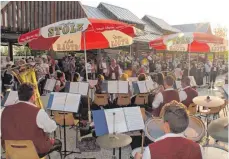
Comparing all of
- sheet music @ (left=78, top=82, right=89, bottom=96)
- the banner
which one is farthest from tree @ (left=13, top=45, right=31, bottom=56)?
the banner

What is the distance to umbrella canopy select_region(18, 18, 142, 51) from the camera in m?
5.49

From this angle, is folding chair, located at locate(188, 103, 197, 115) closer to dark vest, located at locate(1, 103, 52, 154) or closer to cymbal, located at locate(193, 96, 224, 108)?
Answer: cymbal, located at locate(193, 96, 224, 108)

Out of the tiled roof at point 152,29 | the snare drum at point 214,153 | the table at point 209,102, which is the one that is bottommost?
the snare drum at point 214,153

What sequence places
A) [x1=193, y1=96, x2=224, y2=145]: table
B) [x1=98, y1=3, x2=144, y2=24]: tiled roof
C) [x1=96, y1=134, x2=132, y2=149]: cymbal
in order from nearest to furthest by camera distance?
[x1=96, y1=134, x2=132, y2=149]: cymbal < [x1=193, y1=96, x2=224, y2=145]: table < [x1=98, y1=3, x2=144, y2=24]: tiled roof

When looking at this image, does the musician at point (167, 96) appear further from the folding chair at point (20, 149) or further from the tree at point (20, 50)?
the tree at point (20, 50)

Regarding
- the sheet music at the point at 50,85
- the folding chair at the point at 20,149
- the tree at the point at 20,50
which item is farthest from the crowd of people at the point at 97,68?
the folding chair at the point at 20,149

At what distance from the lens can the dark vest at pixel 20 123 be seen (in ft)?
11.9

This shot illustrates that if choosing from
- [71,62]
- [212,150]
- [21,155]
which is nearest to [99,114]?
[21,155]

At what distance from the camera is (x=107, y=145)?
3.82 meters

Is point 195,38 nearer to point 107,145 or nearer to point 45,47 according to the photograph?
point 45,47

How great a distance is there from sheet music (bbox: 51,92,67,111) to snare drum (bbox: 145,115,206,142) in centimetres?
189

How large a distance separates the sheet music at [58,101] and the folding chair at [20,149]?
1.33 metres

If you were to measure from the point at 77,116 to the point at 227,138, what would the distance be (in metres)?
3.99

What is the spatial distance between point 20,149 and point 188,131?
2484 millimetres
